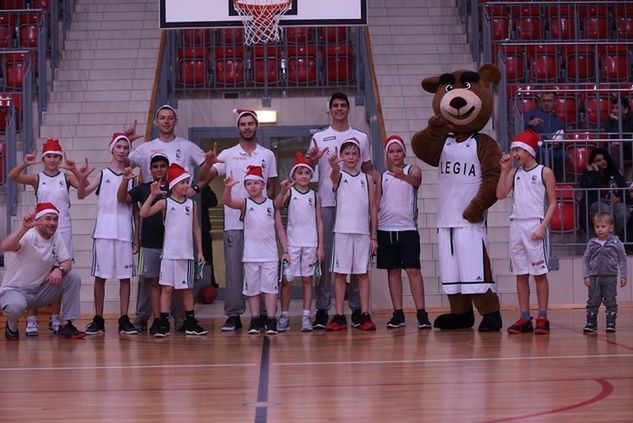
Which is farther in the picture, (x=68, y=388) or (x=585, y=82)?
(x=585, y=82)

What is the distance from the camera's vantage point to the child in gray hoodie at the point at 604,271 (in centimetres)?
872

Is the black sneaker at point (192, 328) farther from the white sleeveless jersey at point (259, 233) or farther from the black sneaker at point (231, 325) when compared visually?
the white sleeveless jersey at point (259, 233)

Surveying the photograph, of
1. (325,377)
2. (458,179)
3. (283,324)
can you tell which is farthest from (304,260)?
(325,377)

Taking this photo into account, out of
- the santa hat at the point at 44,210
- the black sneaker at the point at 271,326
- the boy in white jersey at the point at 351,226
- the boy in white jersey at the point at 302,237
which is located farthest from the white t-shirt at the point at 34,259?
the boy in white jersey at the point at 351,226

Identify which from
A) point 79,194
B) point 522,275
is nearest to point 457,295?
point 522,275

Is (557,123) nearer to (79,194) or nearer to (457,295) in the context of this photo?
(457,295)

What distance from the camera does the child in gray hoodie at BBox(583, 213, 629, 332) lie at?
8.72 metres

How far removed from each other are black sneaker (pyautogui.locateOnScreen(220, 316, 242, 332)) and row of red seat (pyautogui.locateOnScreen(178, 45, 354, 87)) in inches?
204

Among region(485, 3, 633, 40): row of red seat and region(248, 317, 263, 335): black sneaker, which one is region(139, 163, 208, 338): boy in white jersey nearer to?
region(248, 317, 263, 335): black sneaker

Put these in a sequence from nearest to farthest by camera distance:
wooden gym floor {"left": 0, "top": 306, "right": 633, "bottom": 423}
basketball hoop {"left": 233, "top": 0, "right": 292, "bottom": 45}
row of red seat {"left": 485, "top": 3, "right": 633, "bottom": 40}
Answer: wooden gym floor {"left": 0, "top": 306, "right": 633, "bottom": 423} → basketball hoop {"left": 233, "top": 0, "right": 292, "bottom": 45} → row of red seat {"left": 485, "top": 3, "right": 633, "bottom": 40}

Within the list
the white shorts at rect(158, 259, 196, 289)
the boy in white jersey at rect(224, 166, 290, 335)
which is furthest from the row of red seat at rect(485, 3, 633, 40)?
the white shorts at rect(158, 259, 196, 289)

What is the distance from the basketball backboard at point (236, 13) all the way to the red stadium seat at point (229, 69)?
3337mm

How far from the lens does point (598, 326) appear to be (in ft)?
30.5

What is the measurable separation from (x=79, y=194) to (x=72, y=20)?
20.5ft
